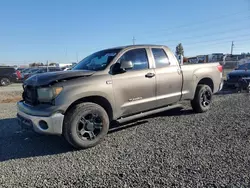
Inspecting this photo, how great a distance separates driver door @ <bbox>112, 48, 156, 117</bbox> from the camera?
13.6 ft

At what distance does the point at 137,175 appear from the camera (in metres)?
2.79

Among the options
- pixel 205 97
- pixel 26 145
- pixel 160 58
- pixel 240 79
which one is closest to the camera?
pixel 26 145

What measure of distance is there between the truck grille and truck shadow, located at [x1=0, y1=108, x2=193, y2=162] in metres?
0.86

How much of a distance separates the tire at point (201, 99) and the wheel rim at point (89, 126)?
3086 mm

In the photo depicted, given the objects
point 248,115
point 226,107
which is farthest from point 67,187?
point 226,107

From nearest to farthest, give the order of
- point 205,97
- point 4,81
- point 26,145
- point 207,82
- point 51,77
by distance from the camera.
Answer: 1. point 51,77
2. point 26,145
3. point 205,97
4. point 207,82
5. point 4,81

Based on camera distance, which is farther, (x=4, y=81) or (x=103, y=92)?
(x=4, y=81)

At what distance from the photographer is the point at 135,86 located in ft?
14.1

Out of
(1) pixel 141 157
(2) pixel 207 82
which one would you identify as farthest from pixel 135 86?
(2) pixel 207 82

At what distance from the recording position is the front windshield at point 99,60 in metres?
4.30

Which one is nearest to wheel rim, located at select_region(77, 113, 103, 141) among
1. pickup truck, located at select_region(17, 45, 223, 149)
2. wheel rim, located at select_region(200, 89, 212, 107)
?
pickup truck, located at select_region(17, 45, 223, 149)

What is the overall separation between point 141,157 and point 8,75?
→ 19084mm

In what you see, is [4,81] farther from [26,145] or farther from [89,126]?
[89,126]

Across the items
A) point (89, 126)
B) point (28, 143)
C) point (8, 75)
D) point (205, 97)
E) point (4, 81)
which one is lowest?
point (28, 143)
